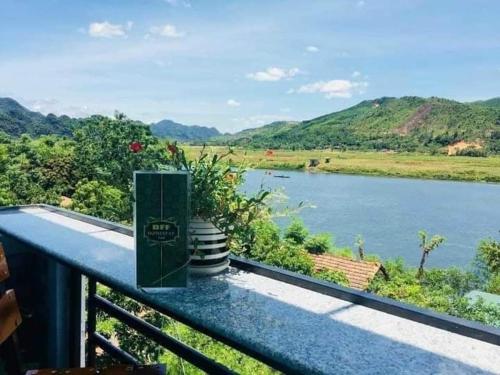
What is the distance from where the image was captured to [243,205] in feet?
3.64

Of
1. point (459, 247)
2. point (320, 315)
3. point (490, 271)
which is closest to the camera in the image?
point (320, 315)

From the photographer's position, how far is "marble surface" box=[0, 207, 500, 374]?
0.70 meters

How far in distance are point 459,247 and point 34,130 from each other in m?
32.7

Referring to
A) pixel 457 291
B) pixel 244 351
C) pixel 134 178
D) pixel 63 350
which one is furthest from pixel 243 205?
pixel 457 291

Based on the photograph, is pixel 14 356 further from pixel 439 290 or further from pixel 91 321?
pixel 439 290

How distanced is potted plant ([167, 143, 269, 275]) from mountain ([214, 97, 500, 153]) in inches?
1098

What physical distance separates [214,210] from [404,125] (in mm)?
44832

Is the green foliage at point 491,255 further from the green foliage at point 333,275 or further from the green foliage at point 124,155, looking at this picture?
the green foliage at point 124,155

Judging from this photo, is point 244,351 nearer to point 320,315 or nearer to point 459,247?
point 320,315

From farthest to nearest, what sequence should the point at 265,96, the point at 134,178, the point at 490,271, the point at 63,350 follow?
the point at 265,96
the point at 490,271
the point at 63,350
the point at 134,178

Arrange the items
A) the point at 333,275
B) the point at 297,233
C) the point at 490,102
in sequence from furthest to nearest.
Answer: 1. the point at 490,102
2. the point at 297,233
3. the point at 333,275

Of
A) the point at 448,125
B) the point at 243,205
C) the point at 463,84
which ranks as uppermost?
the point at 463,84

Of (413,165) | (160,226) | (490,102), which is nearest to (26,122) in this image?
(413,165)

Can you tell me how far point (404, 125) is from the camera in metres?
43.2
